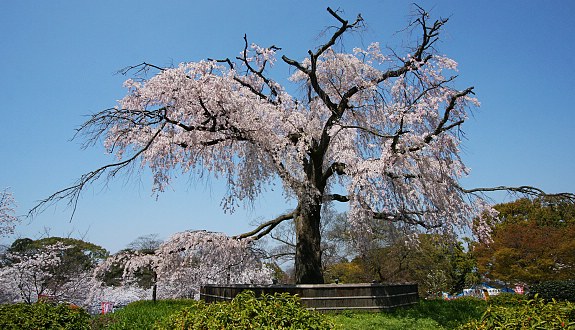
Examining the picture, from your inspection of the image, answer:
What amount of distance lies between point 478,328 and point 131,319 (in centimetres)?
964

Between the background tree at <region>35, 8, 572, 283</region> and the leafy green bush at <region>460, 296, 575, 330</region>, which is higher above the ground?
the background tree at <region>35, 8, 572, 283</region>

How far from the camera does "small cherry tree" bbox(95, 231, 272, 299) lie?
13.1 m

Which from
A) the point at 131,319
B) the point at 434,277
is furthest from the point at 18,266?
the point at 434,277

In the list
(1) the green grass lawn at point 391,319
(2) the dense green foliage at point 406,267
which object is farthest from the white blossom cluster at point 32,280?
(2) the dense green foliage at point 406,267

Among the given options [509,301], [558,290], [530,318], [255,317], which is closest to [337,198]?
[509,301]

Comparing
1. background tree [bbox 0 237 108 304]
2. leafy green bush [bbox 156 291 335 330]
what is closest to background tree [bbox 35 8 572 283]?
leafy green bush [bbox 156 291 335 330]

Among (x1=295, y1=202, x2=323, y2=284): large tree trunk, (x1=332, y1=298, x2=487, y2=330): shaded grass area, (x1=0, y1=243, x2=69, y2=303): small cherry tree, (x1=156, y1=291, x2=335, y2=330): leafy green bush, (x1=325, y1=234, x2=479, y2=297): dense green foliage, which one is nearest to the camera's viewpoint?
(x1=156, y1=291, x2=335, y2=330): leafy green bush

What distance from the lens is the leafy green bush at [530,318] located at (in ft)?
11.7

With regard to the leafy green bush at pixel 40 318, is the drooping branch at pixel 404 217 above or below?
above

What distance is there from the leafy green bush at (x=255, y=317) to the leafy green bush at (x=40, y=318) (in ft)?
11.9

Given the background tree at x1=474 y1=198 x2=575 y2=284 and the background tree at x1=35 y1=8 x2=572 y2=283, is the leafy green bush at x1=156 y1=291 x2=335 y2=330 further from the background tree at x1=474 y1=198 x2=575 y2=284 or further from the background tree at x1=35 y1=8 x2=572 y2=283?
the background tree at x1=474 y1=198 x2=575 y2=284

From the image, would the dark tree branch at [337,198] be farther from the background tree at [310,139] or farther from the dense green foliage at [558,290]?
the dense green foliage at [558,290]

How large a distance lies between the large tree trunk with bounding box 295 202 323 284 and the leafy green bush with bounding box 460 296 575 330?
9242mm

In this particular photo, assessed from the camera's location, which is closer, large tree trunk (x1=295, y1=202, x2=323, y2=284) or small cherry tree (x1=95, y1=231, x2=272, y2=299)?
small cherry tree (x1=95, y1=231, x2=272, y2=299)
